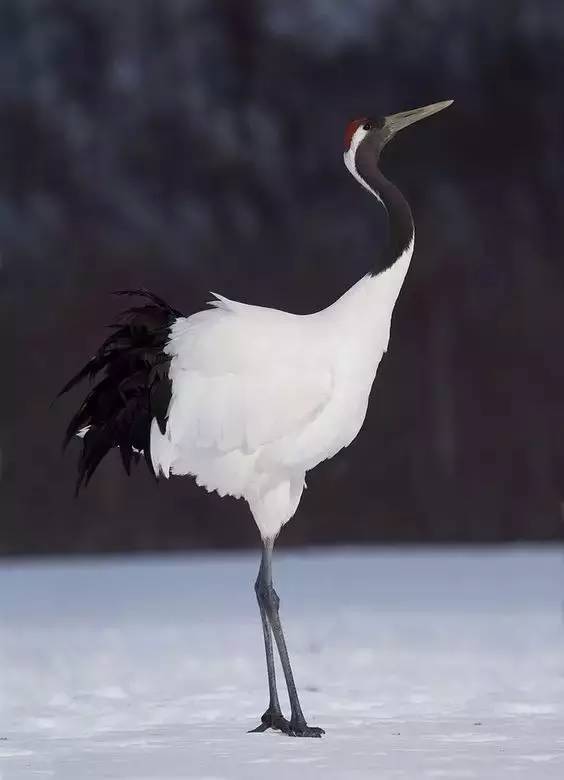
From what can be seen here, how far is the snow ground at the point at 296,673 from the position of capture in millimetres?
3572

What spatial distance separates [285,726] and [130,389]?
1165mm

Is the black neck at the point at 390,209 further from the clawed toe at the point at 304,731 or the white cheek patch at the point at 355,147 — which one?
the clawed toe at the point at 304,731

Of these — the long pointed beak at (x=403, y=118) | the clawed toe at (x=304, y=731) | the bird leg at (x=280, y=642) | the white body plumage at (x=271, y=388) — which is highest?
the long pointed beak at (x=403, y=118)

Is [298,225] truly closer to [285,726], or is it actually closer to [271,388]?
[271,388]

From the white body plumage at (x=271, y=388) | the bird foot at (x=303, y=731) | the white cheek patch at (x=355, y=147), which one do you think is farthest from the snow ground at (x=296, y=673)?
the white cheek patch at (x=355, y=147)

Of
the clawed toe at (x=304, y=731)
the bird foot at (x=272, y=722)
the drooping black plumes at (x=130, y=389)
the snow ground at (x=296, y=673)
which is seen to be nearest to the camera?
the snow ground at (x=296, y=673)

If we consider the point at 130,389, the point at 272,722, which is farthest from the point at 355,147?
the point at 272,722

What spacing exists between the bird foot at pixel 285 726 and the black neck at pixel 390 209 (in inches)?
54.9

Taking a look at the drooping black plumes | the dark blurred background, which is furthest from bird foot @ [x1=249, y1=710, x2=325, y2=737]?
the dark blurred background

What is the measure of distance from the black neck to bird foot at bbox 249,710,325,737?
139 cm

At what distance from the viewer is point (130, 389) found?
4.48 meters

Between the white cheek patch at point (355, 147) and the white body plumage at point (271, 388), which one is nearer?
the white body plumage at point (271, 388)

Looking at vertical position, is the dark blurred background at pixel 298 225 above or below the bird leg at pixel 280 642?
above

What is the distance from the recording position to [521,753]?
3.58 m
